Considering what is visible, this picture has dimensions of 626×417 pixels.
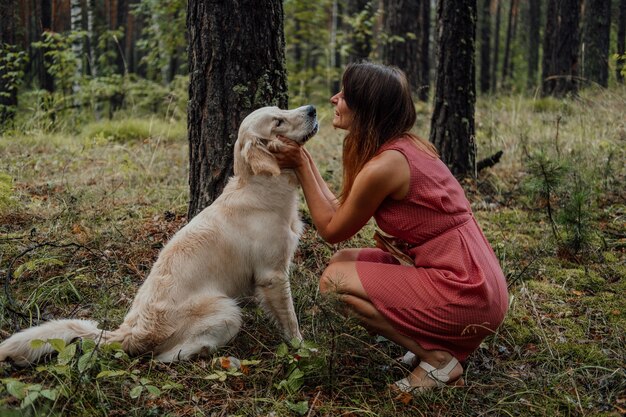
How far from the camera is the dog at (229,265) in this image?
2.94 m

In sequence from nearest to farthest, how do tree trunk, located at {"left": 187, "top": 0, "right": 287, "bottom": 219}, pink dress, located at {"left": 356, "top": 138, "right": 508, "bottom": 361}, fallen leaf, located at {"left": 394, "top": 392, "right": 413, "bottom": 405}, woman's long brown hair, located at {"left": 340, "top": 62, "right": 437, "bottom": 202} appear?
1. fallen leaf, located at {"left": 394, "top": 392, "right": 413, "bottom": 405}
2. pink dress, located at {"left": 356, "top": 138, "right": 508, "bottom": 361}
3. woman's long brown hair, located at {"left": 340, "top": 62, "right": 437, "bottom": 202}
4. tree trunk, located at {"left": 187, "top": 0, "right": 287, "bottom": 219}

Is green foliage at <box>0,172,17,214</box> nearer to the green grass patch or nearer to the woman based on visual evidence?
the woman

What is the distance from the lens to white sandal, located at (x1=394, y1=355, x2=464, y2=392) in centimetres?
283


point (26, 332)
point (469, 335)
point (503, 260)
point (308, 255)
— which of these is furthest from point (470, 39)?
point (26, 332)

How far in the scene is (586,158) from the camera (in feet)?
21.3

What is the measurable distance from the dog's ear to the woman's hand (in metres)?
0.05

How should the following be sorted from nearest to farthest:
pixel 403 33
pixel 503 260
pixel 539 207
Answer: pixel 503 260 → pixel 539 207 → pixel 403 33

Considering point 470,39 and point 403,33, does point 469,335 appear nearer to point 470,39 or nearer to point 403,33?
point 470,39

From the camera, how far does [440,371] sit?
2.90 m

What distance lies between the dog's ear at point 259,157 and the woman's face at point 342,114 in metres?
0.44

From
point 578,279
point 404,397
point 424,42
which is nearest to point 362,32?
point 424,42

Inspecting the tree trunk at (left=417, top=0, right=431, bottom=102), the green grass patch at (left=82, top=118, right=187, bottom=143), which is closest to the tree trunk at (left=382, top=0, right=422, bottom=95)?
the tree trunk at (left=417, top=0, right=431, bottom=102)

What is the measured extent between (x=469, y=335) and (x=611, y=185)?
411 centimetres

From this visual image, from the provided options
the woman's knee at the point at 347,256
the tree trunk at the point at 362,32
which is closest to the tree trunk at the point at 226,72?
the woman's knee at the point at 347,256
